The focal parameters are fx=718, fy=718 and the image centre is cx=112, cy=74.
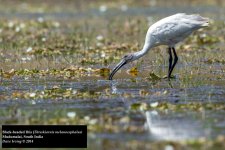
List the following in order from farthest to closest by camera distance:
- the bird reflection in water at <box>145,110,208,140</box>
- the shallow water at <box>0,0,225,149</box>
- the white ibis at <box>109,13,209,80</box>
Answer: the white ibis at <box>109,13,209,80</box>
the shallow water at <box>0,0,225,149</box>
the bird reflection in water at <box>145,110,208,140</box>

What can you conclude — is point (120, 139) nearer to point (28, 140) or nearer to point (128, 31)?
point (28, 140)

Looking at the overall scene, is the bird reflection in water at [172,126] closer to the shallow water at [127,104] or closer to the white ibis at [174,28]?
the shallow water at [127,104]

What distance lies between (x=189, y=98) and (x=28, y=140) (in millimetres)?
3270

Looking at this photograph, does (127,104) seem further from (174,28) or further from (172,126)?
(174,28)

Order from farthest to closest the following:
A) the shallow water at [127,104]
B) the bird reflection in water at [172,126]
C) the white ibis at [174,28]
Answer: the white ibis at [174,28] < the shallow water at [127,104] < the bird reflection in water at [172,126]

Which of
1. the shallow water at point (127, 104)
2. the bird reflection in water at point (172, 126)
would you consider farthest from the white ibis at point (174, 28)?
the bird reflection in water at point (172, 126)

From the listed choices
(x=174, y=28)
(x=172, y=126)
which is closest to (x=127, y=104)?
(x=172, y=126)

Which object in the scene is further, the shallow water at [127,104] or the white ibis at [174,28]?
the white ibis at [174,28]

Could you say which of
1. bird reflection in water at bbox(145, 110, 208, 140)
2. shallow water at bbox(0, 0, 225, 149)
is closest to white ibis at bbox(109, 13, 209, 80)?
shallow water at bbox(0, 0, 225, 149)

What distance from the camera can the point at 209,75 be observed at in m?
13.5

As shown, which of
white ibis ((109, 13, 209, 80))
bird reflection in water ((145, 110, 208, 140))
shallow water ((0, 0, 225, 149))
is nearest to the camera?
bird reflection in water ((145, 110, 208, 140))

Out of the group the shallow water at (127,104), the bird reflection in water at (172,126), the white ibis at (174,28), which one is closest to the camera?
the bird reflection in water at (172,126)

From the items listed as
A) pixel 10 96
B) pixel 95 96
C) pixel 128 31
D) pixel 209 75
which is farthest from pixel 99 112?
pixel 128 31

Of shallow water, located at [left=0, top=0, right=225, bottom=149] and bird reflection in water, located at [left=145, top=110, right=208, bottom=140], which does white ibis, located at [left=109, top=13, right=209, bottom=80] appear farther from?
bird reflection in water, located at [left=145, top=110, right=208, bottom=140]
